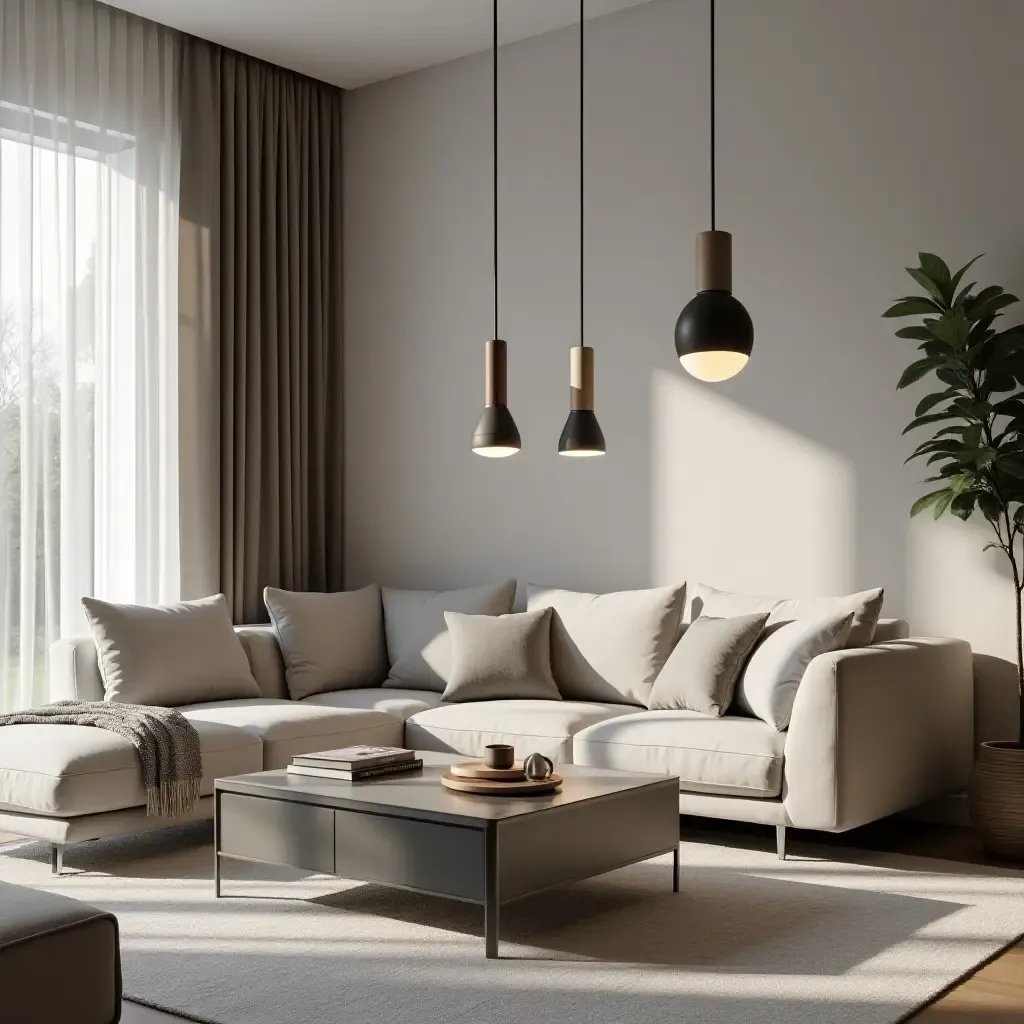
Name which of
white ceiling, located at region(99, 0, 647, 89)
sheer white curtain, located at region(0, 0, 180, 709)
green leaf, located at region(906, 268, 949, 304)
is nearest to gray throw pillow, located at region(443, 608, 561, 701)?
sheer white curtain, located at region(0, 0, 180, 709)

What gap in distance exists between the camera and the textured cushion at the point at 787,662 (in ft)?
14.4

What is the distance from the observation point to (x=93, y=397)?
220 inches

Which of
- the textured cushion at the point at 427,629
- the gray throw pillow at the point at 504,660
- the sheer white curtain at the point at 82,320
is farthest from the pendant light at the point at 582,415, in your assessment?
the sheer white curtain at the point at 82,320

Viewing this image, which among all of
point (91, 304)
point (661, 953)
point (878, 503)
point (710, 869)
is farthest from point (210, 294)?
point (661, 953)

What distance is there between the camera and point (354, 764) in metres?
3.81

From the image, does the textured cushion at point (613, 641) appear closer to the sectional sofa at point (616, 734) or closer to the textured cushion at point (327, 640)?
the sectional sofa at point (616, 734)

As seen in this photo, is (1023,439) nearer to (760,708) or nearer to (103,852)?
(760,708)

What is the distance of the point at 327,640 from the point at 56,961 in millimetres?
3474

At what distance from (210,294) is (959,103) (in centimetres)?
325

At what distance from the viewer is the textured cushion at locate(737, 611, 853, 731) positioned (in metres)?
4.40

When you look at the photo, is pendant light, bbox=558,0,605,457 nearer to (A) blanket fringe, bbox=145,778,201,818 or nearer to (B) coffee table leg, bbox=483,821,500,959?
(B) coffee table leg, bbox=483,821,500,959

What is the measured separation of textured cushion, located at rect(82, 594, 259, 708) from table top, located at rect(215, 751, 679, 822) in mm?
1130

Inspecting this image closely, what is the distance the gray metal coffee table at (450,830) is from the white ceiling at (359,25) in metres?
3.33

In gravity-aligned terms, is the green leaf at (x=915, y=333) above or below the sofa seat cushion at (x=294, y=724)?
above
